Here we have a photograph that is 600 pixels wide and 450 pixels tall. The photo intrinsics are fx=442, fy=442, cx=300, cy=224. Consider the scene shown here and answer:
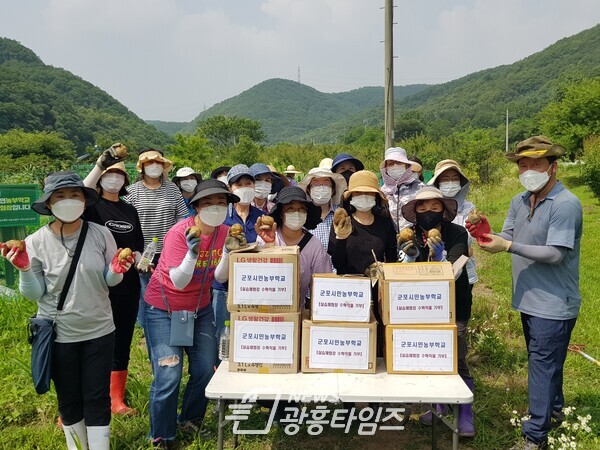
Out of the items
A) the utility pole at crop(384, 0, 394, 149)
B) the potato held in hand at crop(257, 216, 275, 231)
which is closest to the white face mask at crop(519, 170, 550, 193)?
the potato held in hand at crop(257, 216, 275, 231)

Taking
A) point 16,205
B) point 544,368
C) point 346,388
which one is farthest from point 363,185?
point 16,205

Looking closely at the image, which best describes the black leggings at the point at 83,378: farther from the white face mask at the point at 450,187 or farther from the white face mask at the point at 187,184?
the white face mask at the point at 450,187

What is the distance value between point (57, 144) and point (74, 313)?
4755 cm

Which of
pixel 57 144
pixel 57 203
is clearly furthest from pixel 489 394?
pixel 57 144

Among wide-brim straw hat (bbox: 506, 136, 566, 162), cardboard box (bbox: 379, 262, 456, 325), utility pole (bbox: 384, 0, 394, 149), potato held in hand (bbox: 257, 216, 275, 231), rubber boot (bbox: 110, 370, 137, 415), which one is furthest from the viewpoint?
utility pole (bbox: 384, 0, 394, 149)

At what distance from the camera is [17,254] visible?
2.26 metres

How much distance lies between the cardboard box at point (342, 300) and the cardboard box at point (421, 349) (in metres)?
0.19

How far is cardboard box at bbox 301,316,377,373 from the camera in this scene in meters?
2.47

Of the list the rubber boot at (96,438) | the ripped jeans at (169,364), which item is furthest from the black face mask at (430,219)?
the rubber boot at (96,438)

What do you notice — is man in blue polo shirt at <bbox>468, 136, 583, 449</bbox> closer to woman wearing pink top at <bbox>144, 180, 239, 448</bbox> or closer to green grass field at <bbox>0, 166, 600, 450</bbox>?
green grass field at <bbox>0, 166, 600, 450</bbox>

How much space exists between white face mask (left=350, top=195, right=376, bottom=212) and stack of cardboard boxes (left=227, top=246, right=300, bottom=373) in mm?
805

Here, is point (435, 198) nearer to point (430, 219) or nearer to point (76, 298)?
point (430, 219)

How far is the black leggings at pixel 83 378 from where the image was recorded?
2.53m

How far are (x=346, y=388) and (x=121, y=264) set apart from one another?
4.63 feet
